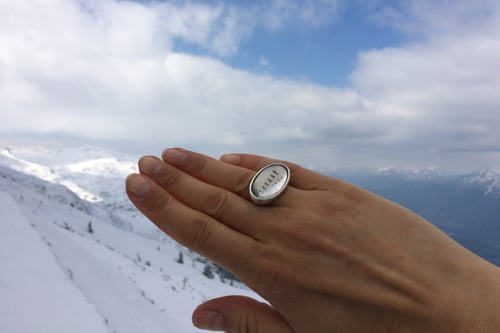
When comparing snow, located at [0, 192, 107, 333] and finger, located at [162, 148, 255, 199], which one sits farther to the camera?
snow, located at [0, 192, 107, 333]

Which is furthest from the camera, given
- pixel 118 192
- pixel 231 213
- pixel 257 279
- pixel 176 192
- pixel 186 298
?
pixel 118 192

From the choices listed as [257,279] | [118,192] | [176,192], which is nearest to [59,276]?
[176,192]

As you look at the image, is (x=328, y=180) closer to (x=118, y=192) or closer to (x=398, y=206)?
(x=398, y=206)

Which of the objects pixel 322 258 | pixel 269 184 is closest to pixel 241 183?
pixel 269 184

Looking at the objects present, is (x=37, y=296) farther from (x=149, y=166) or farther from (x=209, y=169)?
(x=209, y=169)

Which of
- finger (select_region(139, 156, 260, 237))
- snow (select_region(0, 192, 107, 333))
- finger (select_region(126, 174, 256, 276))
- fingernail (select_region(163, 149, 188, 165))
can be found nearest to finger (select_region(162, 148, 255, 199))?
fingernail (select_region(163, 149, 188, 165))

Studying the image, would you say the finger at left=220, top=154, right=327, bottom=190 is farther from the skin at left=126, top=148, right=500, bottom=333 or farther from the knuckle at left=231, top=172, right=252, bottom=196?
the knuckle at left=231, top=172, right=252, bottom=196
